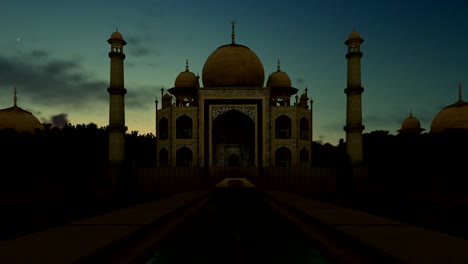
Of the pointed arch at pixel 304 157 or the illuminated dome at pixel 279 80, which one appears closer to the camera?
the pointed arch at pixel 304 157

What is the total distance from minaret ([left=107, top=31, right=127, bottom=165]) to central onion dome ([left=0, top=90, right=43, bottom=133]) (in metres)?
17.2

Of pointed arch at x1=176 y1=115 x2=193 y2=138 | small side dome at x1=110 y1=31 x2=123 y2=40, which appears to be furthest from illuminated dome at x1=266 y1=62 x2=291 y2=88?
small side dome at x1=110 y1=31 x2=123 y2=40

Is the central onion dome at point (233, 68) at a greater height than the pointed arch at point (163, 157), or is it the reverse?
the central onion dome at point (233, 68)

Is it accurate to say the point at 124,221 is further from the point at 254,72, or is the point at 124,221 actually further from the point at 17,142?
the point at 254,72

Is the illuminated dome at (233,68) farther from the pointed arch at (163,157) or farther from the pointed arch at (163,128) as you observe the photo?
the pointed arch at (163,157)

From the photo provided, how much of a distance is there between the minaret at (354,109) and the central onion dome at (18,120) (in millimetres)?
28911

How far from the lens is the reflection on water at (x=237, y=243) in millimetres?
6289

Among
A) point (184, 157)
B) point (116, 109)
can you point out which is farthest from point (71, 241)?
point (184, 157)

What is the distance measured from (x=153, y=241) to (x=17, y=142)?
75.0 feet

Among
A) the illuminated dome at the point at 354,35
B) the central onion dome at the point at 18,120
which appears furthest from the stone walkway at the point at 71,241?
the central onion dome at the point at 18,120

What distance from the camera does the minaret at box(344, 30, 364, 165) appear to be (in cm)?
2858

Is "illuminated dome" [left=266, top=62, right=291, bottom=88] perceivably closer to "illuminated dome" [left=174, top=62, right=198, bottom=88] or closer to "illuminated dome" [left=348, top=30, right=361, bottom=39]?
"illuminated dome" [left=174, top=62, right=198, bottom=88]

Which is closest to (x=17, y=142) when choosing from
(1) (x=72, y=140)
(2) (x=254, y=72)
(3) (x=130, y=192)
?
(1) (x=72, y=140)

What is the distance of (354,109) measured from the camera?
94.2ft
